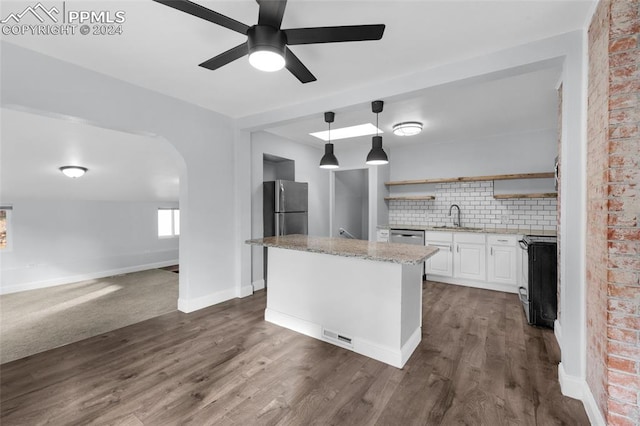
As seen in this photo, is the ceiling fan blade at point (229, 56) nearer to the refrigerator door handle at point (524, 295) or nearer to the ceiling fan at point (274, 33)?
the ceiling fan at point (274, 33)

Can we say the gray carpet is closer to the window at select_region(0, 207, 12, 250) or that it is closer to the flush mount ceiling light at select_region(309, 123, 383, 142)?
the window at select_region(0, 207, 12, 250)

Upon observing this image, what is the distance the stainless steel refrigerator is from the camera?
438 centimetres

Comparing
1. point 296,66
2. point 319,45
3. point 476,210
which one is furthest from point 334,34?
point 476,210

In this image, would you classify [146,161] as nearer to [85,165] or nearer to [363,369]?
[85,165]

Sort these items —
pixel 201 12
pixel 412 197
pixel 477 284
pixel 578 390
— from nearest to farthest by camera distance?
pixel 201 12, pixel 578 390, pixel 477 284, pixel 412 197

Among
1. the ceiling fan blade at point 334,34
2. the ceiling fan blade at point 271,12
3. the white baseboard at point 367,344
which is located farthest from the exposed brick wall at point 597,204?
the ceiling fan blade at point 271,12

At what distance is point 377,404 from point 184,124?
348cm

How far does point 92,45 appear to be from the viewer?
7.13ft

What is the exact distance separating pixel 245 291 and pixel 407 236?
293cm

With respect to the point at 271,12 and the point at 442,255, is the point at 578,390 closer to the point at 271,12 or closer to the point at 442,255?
the point at 442,255

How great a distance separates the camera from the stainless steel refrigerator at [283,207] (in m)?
4.38

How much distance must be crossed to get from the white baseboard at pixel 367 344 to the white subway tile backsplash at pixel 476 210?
320 centimetres

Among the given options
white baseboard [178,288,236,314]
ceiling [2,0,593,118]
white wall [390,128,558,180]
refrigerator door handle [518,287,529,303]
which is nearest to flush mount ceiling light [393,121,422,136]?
white wall [390,128,558,180]

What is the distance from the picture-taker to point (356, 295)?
8.42 ft
